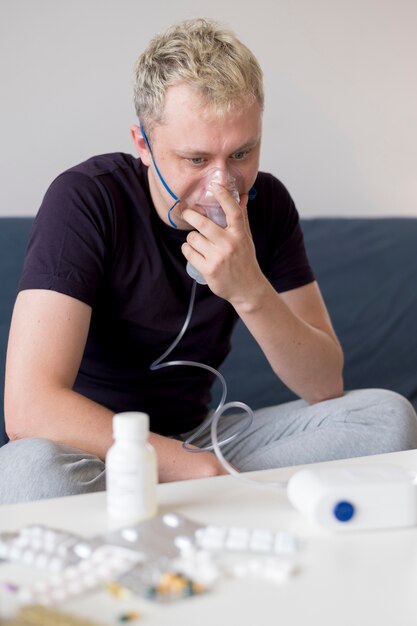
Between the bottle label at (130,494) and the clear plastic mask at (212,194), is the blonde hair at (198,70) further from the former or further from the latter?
the bottle label at (130,494)

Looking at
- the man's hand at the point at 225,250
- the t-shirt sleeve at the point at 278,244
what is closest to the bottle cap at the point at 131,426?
the man's hand at the point at 225,250

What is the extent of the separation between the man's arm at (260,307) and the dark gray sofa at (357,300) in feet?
1.66

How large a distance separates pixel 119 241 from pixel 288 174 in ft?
4.02

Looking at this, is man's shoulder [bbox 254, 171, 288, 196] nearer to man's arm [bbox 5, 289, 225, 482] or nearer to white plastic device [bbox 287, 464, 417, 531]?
man's arm [bbox 5, 289, 225, 482]

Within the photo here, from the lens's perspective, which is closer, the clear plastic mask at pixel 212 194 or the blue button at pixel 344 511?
the blue button at pixel 344 511

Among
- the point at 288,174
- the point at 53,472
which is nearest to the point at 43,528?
the point at 53,472

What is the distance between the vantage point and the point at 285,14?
263cm

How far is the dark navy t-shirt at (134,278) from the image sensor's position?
1.51 m

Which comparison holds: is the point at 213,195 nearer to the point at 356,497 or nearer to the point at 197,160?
the point at 197,160

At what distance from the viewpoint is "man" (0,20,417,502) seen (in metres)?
1.37

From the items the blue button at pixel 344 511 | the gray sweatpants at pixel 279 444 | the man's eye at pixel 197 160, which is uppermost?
the man's eye at pixel 197 160

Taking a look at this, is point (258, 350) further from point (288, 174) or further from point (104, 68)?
point (104, 68)

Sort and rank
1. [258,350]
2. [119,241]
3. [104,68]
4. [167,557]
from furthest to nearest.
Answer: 1. [104,68]
2. [258,350]
3. [119,241]
4. [167,557]

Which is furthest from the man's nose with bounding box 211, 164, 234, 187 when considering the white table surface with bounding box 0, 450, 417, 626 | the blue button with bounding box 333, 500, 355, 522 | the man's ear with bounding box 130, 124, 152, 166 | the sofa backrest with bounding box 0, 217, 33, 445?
the sofa backrest with bounding box 0, 217, 33, 445
